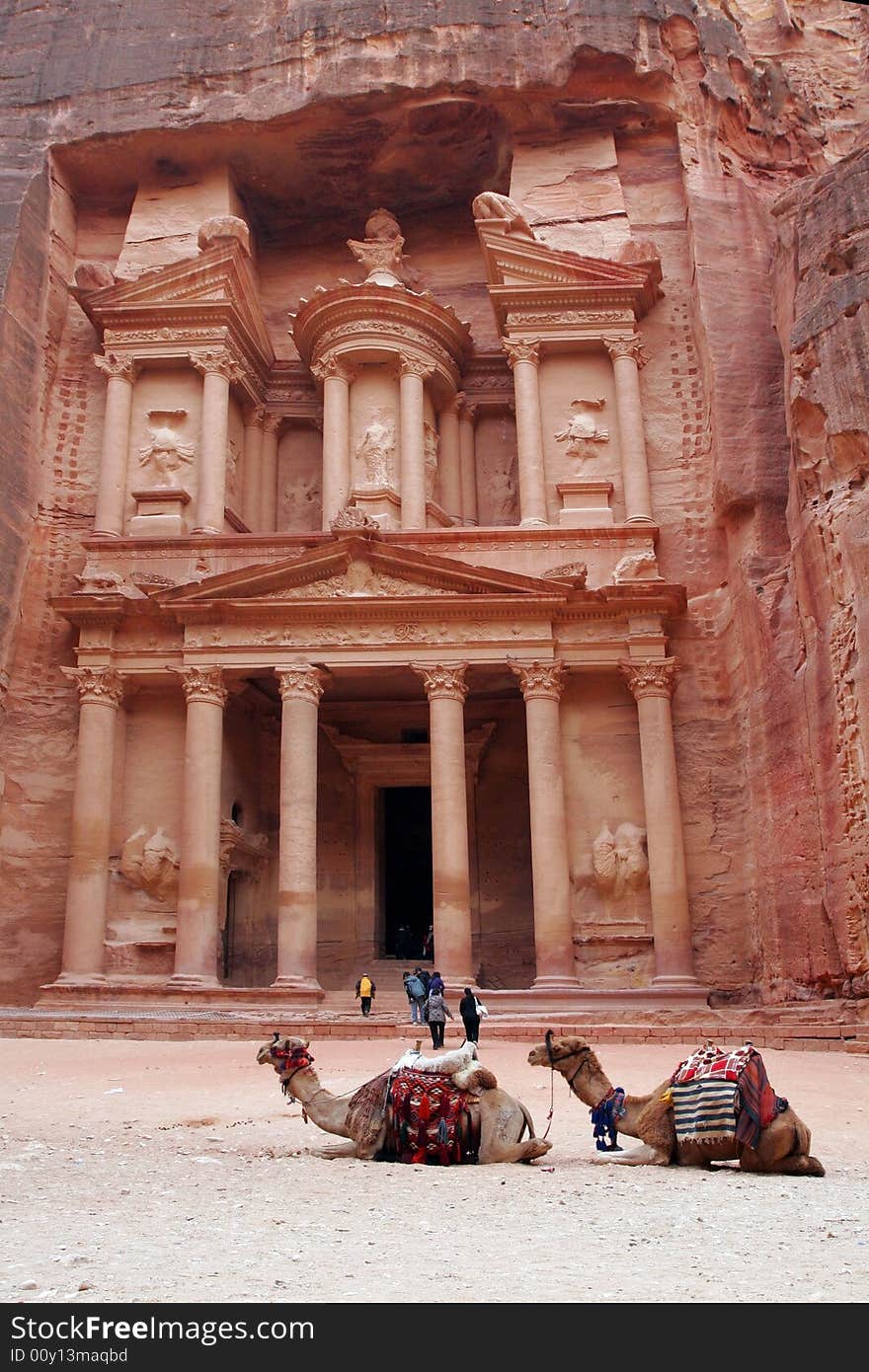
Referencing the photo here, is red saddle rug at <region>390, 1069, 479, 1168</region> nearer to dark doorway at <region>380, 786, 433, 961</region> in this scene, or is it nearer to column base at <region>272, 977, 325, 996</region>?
column base at <region>272, 977, 325, 996</region>

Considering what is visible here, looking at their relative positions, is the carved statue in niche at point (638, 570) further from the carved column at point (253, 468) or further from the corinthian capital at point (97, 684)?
the corinthian capital at point (97, 684)

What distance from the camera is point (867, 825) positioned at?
17438mm

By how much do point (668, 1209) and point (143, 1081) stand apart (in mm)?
8093

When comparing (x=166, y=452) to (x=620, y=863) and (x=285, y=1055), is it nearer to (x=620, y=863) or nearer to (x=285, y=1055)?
(x=620, y=863)

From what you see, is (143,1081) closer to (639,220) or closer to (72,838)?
(72,838)

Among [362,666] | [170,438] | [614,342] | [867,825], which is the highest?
[614,342]

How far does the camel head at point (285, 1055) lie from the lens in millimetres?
8484

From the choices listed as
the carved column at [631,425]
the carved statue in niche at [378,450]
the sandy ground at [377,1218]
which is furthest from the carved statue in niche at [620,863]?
the sandy ground at [377,1218]

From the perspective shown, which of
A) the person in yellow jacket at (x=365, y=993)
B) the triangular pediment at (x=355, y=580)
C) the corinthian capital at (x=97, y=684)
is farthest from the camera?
the corinthian capital at (x=97, y=684)

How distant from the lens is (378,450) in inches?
1088

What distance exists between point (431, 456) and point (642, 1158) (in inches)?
883

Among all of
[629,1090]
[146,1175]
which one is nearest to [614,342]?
[629,1090]

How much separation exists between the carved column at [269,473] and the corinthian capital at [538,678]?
8.82 m

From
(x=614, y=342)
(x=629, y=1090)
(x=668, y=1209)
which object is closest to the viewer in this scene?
(x=668, y=1209)
